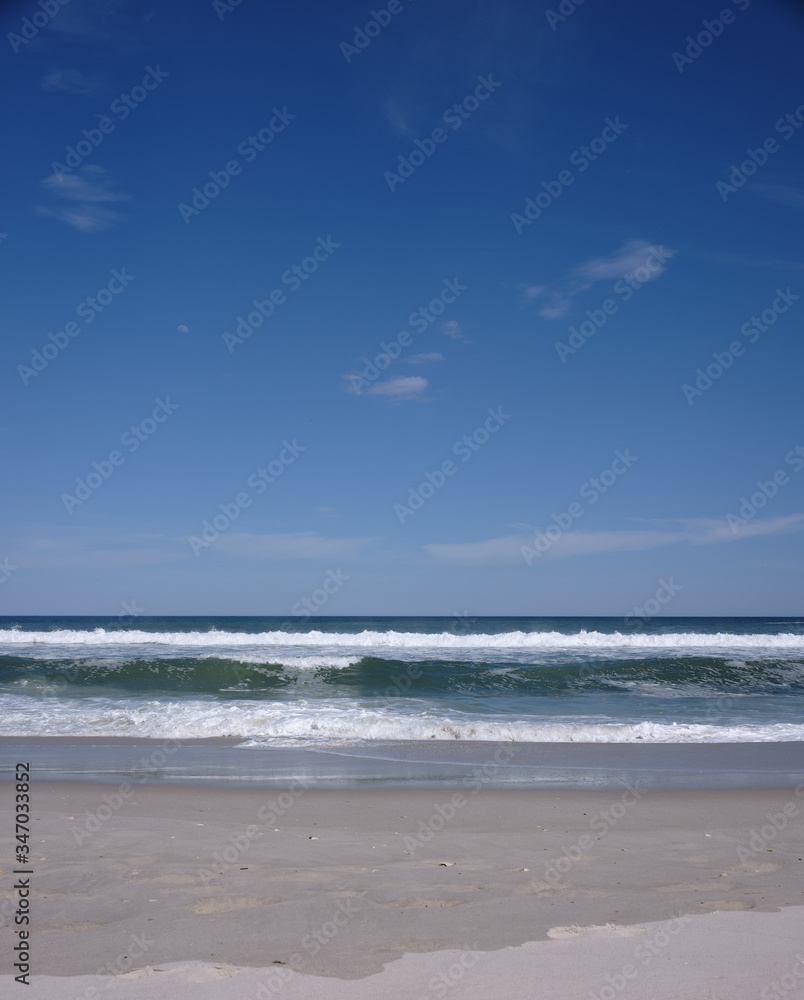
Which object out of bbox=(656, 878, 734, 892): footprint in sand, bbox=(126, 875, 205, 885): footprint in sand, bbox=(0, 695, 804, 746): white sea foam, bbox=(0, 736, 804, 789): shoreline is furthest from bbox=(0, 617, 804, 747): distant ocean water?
bbox=(656, 878, 734, 892): footprint in sand

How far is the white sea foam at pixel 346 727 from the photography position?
37.4 feet

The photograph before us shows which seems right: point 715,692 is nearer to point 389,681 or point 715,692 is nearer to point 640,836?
point 389,681

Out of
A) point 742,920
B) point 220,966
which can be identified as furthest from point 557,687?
point 220,966

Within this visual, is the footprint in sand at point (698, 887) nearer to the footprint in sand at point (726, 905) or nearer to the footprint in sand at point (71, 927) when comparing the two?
the footprint in sand at point (726, 905)


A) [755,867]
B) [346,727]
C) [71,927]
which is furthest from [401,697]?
[71,927]

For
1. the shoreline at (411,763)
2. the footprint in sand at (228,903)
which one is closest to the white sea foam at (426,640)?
the shoreline at (411,763)

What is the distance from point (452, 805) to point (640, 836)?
1804mm

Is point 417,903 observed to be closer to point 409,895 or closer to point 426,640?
point 409,895

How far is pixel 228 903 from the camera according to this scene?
4.54 meters

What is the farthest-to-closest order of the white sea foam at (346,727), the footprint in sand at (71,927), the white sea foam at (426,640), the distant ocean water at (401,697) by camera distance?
the white sea foam at (426,640) < the distant ocean water at (401,697) < the white sea foam at (346,727) < the footprint in sand at (71,927)

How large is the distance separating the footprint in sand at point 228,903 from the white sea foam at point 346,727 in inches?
247

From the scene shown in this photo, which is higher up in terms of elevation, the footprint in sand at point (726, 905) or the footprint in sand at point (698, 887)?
the footprint in sand at point (726, 905)

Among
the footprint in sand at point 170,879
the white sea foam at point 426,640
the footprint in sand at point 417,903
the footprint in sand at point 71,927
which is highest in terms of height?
the footprint in sand at point 71,927

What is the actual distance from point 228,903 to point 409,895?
115cm
